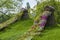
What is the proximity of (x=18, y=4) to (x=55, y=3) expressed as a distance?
1551 centimetres

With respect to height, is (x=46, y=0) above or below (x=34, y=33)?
above

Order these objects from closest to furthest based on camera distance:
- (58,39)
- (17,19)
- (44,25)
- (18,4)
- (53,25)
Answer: (58,39) → (44,25) → (53,25) → (17,19) → (18,4)

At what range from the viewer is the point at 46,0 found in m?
27.0

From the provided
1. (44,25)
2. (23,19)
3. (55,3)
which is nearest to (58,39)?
(44,25)

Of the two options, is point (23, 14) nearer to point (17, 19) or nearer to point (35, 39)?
point (17, 19)

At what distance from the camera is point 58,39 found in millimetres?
11648

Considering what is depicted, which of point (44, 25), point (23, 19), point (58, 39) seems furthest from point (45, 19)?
point (23, 19)

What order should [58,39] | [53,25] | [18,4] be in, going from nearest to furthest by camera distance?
1. [58,39]
2. [53,25]
3. [18,4]

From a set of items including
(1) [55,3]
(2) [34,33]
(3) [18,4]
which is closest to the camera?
(2) [34,33]

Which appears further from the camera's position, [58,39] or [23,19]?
[23,19]

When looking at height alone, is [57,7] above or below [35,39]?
above

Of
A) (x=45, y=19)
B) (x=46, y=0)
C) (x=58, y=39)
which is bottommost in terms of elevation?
(x=58, y=39)

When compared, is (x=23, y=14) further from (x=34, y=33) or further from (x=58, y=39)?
(x=58, y=39)

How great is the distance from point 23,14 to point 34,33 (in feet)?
27.4
